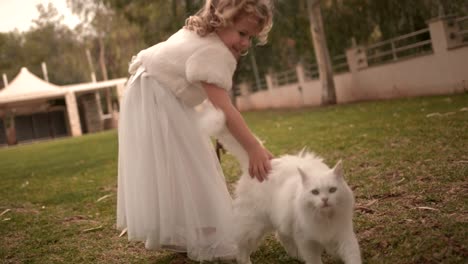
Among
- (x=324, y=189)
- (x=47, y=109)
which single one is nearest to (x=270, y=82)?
(x=47, y=109)

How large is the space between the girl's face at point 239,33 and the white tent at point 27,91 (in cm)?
3437

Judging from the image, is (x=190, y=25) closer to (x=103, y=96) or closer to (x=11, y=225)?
(x=11, y=225)

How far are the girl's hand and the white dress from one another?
404 millimetres

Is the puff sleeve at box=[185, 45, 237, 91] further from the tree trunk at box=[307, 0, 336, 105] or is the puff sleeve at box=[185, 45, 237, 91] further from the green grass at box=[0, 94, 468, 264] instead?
the tree trunk at box=[307, 0, 336, 105]

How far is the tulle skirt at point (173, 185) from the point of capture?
141 inches

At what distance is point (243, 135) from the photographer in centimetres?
337

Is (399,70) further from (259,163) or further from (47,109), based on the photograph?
(47,109)

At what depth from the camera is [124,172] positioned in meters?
3.81

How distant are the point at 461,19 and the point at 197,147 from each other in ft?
42.9

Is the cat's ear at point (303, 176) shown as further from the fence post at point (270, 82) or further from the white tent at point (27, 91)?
the white tent at point (27, 91)

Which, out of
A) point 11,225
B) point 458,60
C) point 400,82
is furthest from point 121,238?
point 400,82

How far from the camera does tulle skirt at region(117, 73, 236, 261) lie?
11.8 feet

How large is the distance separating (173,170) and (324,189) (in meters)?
1.16

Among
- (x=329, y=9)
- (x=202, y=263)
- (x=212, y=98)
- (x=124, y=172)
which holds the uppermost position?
(x=329, y=9)
